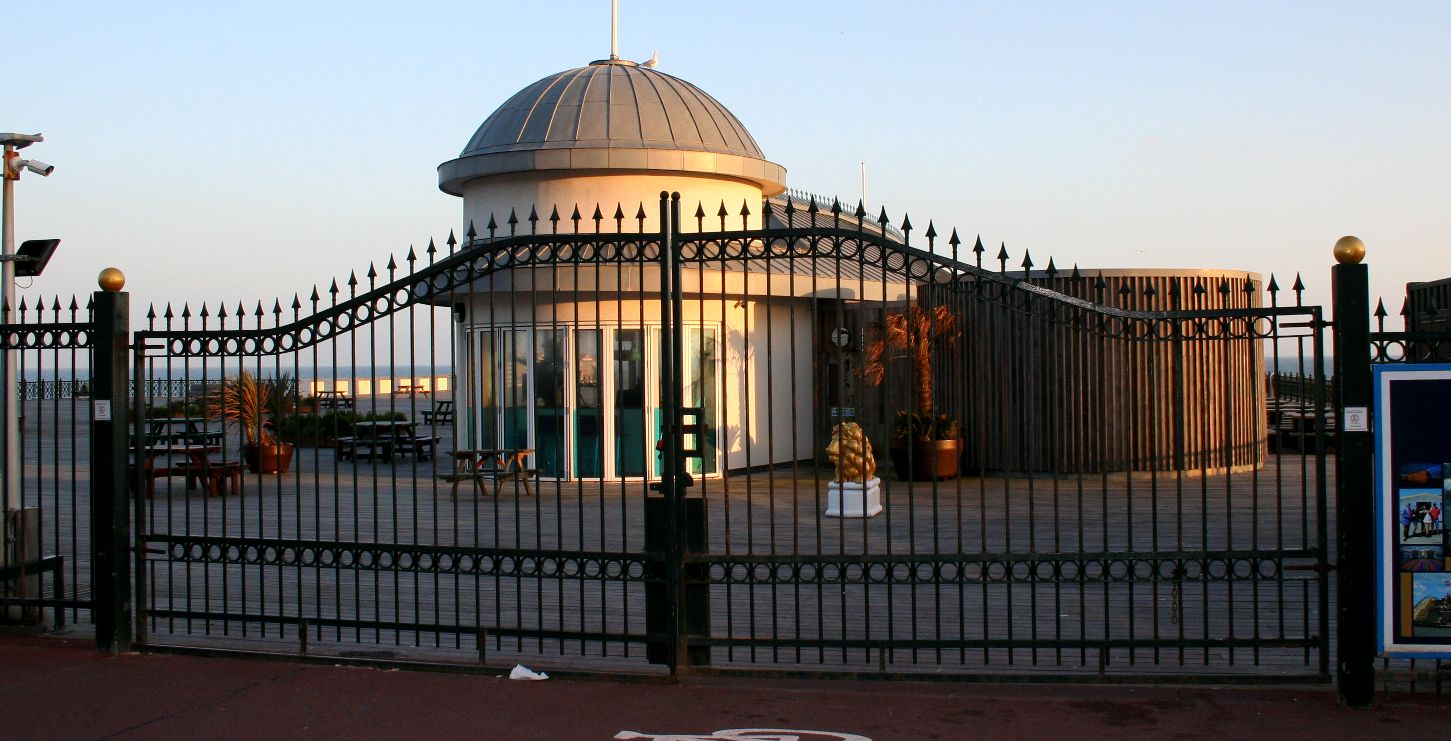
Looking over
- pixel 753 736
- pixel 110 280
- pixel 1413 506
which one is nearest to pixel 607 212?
pixel 110 280

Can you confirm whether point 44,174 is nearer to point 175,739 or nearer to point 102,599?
point 102,599

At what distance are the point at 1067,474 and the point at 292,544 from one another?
42.8 feet

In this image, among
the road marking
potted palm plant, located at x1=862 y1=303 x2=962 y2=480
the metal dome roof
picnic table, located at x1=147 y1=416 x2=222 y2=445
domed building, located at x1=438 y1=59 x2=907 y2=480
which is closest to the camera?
the road marking

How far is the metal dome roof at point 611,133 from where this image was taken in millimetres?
17297

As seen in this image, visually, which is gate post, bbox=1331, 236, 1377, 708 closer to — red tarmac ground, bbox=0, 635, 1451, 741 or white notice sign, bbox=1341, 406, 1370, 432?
white notice sign, bbox=1341, 406, 1370, 432

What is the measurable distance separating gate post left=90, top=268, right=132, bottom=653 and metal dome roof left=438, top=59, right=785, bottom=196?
997 cm

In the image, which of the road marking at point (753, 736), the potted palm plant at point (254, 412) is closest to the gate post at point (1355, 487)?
the road marking at point (753, 736)

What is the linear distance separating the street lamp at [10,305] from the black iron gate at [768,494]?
936mm

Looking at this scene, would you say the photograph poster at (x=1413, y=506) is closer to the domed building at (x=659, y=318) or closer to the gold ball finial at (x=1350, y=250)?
the gold ball finial at (x=1350, y=250)

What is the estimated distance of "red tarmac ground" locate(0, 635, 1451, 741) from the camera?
5.88 m

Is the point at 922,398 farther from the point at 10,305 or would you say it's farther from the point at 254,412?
the point at 10,305

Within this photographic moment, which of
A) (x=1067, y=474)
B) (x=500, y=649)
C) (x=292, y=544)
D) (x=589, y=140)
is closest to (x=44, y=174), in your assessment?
(x=292, y=544)

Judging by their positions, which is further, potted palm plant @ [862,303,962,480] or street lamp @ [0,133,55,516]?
potted palm plant @ [862,303,962,480]

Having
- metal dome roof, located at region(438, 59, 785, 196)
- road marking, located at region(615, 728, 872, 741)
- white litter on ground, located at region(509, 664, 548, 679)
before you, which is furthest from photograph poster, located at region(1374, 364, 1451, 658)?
metal dome roof, located at region(438, 59, 785, 196)
